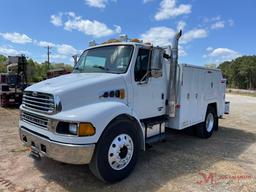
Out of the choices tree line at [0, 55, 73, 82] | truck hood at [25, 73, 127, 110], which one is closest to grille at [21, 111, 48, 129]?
truck hood at [25, 73, 127, 110]

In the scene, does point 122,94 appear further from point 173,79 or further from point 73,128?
point 173,79

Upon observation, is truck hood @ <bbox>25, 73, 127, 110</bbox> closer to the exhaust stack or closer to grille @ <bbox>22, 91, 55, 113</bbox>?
grille @ <bbox>22, 91, 55, 113</bbox>

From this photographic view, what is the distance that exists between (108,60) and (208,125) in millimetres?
4439

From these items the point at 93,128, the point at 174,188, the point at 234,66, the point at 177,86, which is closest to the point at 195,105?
the point at 177,86

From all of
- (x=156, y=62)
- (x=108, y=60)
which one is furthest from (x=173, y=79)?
(x=108, y=60)

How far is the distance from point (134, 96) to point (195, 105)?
2.57 m

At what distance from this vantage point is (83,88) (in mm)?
3836

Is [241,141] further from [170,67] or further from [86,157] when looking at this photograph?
[86,157]

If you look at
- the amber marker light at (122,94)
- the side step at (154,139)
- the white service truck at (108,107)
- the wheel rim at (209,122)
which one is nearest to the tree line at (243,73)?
the wheel rim at (209,122)

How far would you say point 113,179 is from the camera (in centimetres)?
399

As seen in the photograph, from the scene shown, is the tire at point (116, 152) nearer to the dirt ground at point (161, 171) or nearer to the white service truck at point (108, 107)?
the white service truck at point (108, 107)

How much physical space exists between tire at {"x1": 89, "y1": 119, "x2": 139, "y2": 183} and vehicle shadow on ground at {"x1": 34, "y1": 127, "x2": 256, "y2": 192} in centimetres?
19

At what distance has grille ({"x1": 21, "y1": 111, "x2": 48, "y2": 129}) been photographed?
3.81 meters

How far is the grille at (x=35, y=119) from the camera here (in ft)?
12.5
